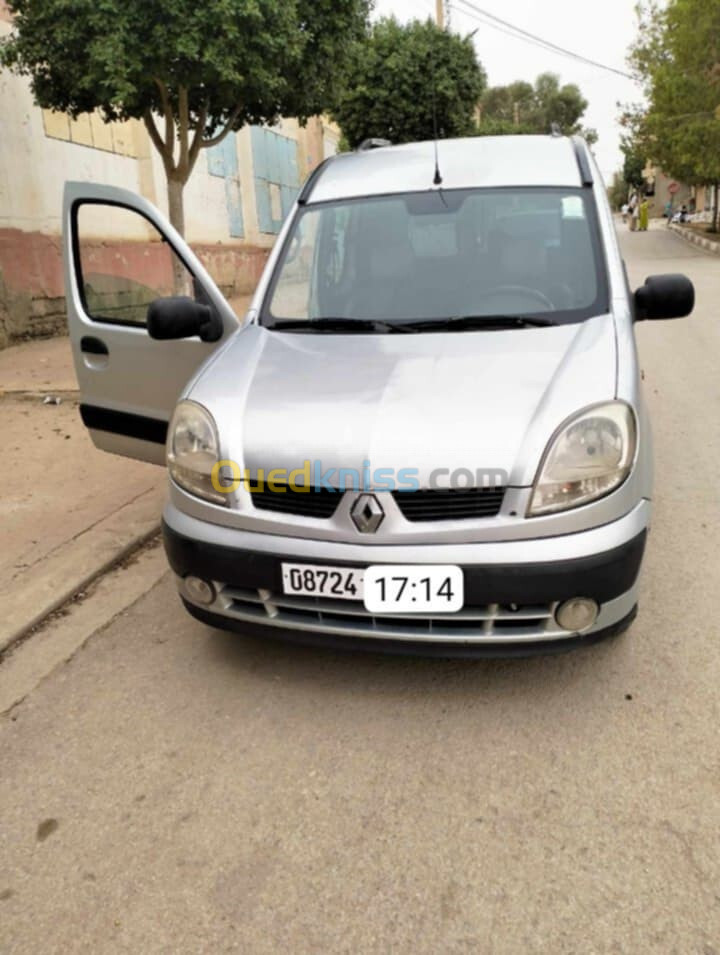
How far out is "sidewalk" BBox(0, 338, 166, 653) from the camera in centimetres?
364

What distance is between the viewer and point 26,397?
7.61m

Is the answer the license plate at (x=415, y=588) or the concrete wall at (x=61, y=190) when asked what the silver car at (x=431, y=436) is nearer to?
the license plate at (x=415, y=588)

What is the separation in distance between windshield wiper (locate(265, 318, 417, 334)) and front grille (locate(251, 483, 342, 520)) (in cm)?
91

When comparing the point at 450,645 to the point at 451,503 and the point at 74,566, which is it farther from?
the point at 74,566

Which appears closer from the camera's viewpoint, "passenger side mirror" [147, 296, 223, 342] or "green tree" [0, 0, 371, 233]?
"passenger side mirror" [147, 296, 223, 342]

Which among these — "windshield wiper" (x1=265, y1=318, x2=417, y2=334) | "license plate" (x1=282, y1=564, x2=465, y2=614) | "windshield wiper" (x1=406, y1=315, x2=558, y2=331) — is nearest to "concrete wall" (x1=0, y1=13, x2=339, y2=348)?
"windshield wiper" (x1=265, y1=318, x2=417, y2=334)

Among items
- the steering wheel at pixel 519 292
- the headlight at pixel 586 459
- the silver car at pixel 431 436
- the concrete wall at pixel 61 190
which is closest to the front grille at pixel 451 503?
the silver car at pixel 431 436

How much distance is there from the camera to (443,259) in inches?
133

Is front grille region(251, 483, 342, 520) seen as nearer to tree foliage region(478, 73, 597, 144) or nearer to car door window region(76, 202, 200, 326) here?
car door window region(76, 202, 200, 326)

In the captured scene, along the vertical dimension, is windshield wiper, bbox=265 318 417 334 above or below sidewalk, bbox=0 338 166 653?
above

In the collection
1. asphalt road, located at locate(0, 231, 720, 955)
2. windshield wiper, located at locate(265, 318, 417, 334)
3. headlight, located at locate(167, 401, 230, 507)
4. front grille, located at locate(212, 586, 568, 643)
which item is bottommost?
asphalt road, located at locate(0, 231, 720, 955)

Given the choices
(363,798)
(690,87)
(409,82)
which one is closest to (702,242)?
→ (690,87)

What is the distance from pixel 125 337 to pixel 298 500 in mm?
1655

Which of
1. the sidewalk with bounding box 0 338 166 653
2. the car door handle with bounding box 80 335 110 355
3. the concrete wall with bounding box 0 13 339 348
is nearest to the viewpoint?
the sidewalk with bounding box 0 338 166 653
